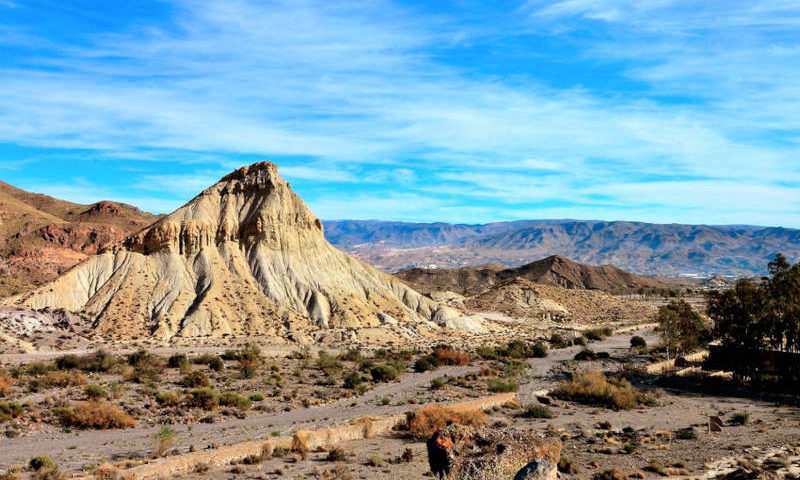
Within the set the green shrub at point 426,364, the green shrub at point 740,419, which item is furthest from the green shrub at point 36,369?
the green shrub at point 740,419

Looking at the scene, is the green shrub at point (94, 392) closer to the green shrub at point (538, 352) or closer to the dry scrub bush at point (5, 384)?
the dry scrub bush at point (5, 384)

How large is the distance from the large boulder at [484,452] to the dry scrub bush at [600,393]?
56.7 ft

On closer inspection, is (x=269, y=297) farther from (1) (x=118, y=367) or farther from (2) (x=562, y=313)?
(2) (x=562, y=313)

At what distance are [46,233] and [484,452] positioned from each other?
363 feet

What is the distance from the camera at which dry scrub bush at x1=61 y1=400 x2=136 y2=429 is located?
25234 mm

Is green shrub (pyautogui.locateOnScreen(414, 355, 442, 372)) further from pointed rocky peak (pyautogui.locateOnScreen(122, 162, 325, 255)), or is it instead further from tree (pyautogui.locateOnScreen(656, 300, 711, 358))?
pointed rocky peak (pyautogui.locateOnScreen(122, 162, 325, 255))

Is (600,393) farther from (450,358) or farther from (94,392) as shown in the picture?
(94,392)

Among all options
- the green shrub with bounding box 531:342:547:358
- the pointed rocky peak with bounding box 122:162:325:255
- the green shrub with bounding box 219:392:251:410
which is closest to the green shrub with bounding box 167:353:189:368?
the green shrub with bounding box 219:392:251:410

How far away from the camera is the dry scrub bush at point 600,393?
106 ft

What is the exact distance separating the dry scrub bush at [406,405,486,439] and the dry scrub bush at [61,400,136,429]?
12.1 m

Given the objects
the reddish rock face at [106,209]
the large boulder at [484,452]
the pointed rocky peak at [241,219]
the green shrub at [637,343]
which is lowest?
the green shrub at [637,343]

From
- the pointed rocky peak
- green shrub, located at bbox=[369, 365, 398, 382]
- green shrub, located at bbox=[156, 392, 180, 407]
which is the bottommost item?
green shrub, located at bbox=[369, 365, 398, 382]

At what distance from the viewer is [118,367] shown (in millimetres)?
37281

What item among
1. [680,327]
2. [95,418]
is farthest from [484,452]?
[680,327]
